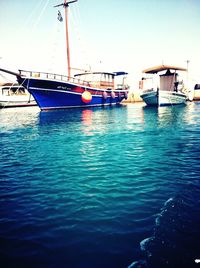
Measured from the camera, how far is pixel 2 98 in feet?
144

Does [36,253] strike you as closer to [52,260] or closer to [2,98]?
[52,260]

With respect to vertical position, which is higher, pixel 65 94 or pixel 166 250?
pixel 65 94

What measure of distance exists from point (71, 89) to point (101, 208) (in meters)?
27.5

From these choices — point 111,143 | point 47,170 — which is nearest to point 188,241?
point 47,170

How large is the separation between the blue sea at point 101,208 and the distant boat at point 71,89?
19.8 meters

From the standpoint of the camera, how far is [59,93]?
98.7 ft

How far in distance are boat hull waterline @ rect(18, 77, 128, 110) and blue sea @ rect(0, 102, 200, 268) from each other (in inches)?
777

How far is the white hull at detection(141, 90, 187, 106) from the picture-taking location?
107 ft

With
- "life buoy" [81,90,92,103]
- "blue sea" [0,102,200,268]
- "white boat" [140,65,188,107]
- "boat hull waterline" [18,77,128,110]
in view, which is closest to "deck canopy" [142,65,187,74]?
"white boat" [140,65,188,107]

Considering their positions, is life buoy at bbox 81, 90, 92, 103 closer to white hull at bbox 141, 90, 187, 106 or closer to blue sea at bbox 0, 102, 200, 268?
white hull at bbox 141, 90, 187, 106

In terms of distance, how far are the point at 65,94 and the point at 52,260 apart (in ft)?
93.8

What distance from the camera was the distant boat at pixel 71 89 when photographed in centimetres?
2762

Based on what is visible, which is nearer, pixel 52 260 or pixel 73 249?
pixel 52 260

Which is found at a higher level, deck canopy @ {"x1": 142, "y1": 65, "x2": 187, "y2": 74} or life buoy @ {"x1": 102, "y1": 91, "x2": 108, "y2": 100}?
deck canopy @ {"x1": 142, "y1": 65, "x2": 187, "y2": 74}
